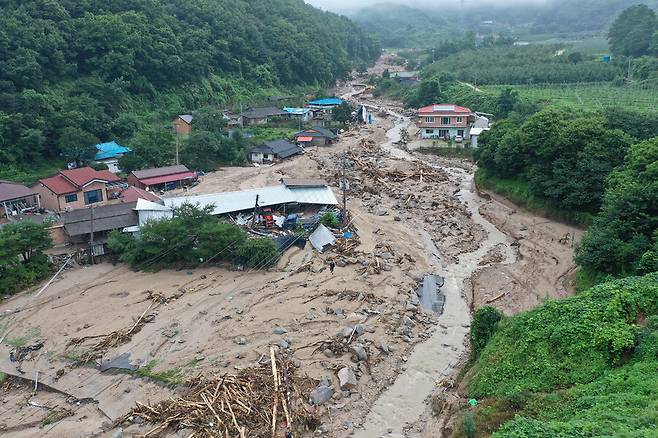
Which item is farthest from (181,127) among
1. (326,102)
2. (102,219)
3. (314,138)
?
(102,219)

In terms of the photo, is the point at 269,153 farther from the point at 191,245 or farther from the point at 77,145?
the point at 191,245

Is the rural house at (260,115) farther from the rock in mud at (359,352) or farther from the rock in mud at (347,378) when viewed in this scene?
the rock in mud at (347,378)

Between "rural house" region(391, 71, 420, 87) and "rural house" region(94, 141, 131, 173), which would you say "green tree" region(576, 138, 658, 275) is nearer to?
"rural house" region(94, 141, 131, 173)

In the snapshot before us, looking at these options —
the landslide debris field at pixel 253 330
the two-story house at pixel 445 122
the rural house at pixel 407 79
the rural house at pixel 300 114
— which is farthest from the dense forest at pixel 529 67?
the landslide debris field at pixel 253 330

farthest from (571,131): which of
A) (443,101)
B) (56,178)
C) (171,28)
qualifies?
(171,28)

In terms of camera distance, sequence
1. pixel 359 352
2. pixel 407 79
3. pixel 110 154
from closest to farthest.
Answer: pixel 359 352 < pixel 110 154 < pixel 407 79

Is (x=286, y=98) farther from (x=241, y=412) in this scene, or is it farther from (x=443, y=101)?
(x=241, y=412)

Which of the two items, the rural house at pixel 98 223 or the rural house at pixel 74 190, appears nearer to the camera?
the rural house at pixel 98 223
